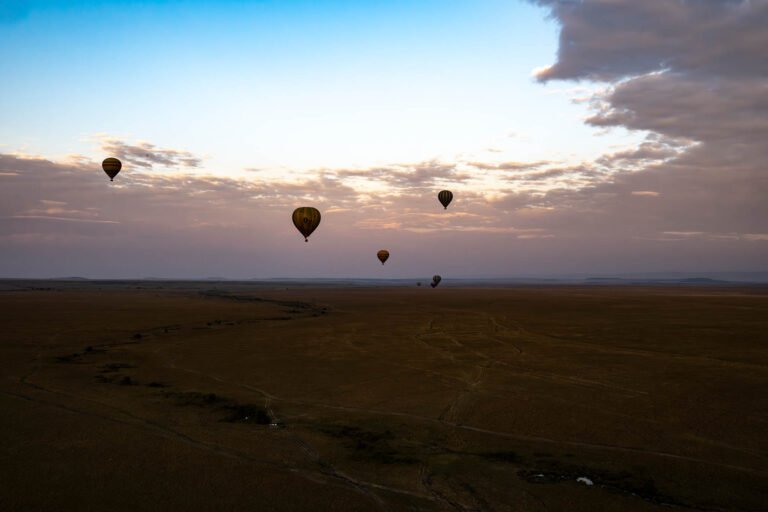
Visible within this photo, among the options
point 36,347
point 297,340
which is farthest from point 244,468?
point 36,347

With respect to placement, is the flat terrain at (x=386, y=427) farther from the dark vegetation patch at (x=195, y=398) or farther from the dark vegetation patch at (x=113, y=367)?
the dark vegetation patch at (x=113, y=367)

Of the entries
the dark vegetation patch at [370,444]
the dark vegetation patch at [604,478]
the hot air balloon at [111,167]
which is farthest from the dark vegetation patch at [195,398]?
the hot air balloon at [111,167]

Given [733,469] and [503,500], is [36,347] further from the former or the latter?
[733,469]

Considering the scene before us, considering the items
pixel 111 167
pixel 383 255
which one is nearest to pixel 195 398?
pixel 111 167

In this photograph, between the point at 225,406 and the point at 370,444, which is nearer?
the point at 370,444

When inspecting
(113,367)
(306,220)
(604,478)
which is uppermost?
(306,220)

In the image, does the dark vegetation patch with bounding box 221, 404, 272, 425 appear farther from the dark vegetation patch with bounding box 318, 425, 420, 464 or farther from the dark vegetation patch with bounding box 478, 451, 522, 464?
the dark vegetation patch with bounding box 478, 451, 522, 464

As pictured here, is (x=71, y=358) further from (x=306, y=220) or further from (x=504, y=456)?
(x=306, y=220)
